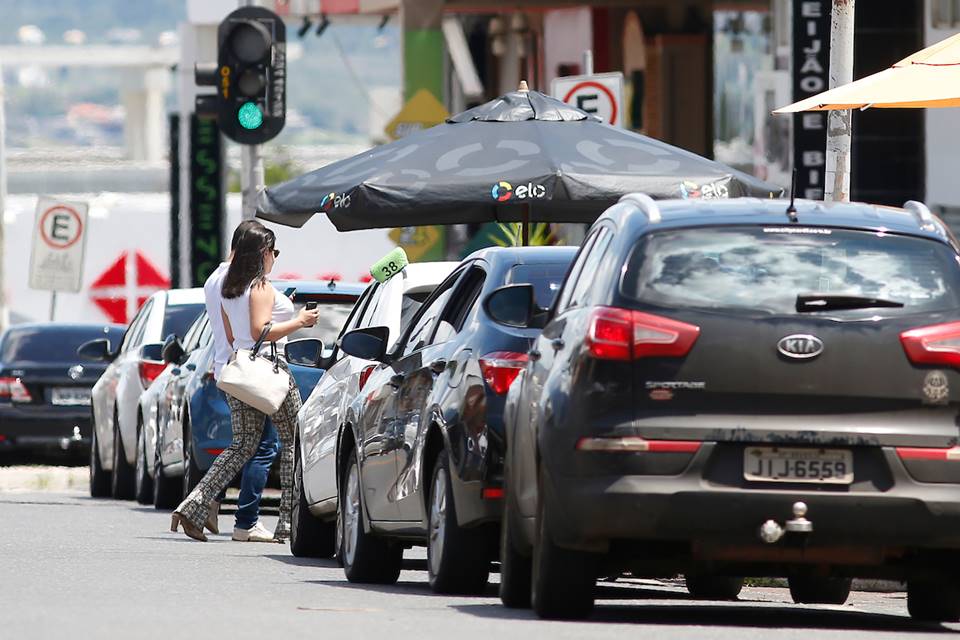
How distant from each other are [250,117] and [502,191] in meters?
5.17

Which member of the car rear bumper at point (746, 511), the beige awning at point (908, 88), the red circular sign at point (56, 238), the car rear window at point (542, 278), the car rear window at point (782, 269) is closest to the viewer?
the car rear bumper at point (746, 511)

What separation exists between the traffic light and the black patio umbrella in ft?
11.6

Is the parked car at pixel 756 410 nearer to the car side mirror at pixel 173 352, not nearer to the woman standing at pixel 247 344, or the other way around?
the woman standing at pixel 247 344

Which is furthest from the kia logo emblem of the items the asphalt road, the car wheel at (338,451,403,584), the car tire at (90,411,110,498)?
the car tire at (90,411,110,498)

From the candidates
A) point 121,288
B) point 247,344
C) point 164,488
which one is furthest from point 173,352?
point 121,288

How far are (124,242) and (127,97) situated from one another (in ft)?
412

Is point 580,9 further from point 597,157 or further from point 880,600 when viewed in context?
point 880,600

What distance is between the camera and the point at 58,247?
3656 cm

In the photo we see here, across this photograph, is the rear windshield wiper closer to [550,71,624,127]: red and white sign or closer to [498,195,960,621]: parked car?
[498,195,960,621]: parked car

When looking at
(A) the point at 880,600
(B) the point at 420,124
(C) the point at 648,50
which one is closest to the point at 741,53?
(C) the point at 648,50

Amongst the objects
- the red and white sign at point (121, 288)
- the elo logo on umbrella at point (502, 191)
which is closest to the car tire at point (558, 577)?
the elo logo on umbrella at point (502, 191)

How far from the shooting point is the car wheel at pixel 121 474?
→ 70.8 ft

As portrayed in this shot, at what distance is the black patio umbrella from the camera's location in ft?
55.9

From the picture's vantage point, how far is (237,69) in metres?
21.5
